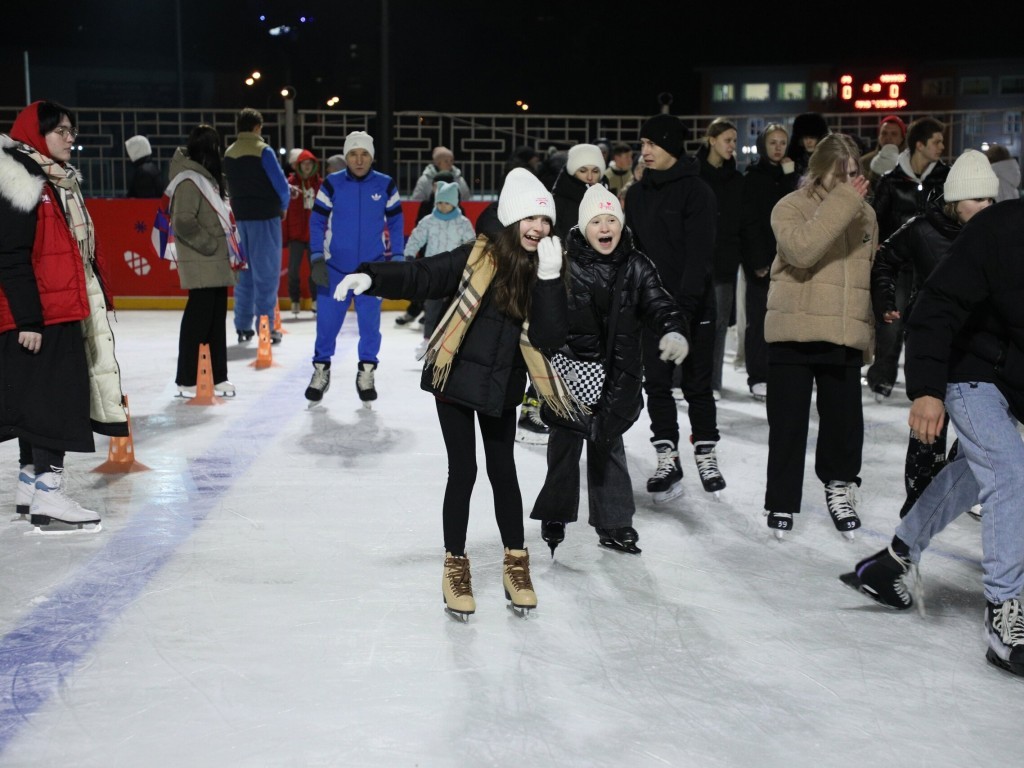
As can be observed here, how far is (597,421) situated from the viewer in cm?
467

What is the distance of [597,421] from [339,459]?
2238 mm

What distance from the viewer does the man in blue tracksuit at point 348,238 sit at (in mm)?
7863

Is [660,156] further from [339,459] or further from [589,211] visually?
[339,459]

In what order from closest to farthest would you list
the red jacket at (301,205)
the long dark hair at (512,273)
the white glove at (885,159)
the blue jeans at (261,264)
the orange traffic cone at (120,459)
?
the long dark hair at (512,273)
the orange traffic cone at (120,459)
the white glove at (885,159)
the blue jeans at (261,264)
the red jacket at (301,205)

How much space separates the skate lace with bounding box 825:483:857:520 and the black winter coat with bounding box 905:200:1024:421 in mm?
1589

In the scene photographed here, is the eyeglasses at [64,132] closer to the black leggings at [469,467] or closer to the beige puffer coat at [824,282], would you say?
the black leggings at [469,467]

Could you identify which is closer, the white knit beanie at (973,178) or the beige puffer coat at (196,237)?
the white knit beanie at (973,178)

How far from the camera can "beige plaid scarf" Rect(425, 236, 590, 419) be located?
13.0 ft

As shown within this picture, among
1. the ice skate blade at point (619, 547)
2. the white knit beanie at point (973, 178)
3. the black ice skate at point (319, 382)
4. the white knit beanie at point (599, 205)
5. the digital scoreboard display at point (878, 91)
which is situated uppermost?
the digital scoreboard display at point (878, 91)

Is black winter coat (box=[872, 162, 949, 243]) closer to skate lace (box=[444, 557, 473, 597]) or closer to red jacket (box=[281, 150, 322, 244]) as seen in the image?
skate lace (box=[444, 557, 473, 597])

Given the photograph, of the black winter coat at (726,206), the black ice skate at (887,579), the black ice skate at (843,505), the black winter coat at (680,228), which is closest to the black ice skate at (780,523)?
the black ice skate at (843,505)

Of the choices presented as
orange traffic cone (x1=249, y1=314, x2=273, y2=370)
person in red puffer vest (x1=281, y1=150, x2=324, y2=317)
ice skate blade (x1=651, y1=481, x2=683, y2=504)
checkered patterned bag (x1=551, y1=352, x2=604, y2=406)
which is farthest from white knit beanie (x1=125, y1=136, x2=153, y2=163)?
checkered patterned bag (x1=551, y1=352, x2=604, y2=406)

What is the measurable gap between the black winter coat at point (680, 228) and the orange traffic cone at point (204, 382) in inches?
130

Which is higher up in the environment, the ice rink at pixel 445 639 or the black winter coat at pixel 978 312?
the black winter coat at pixel 978 312
